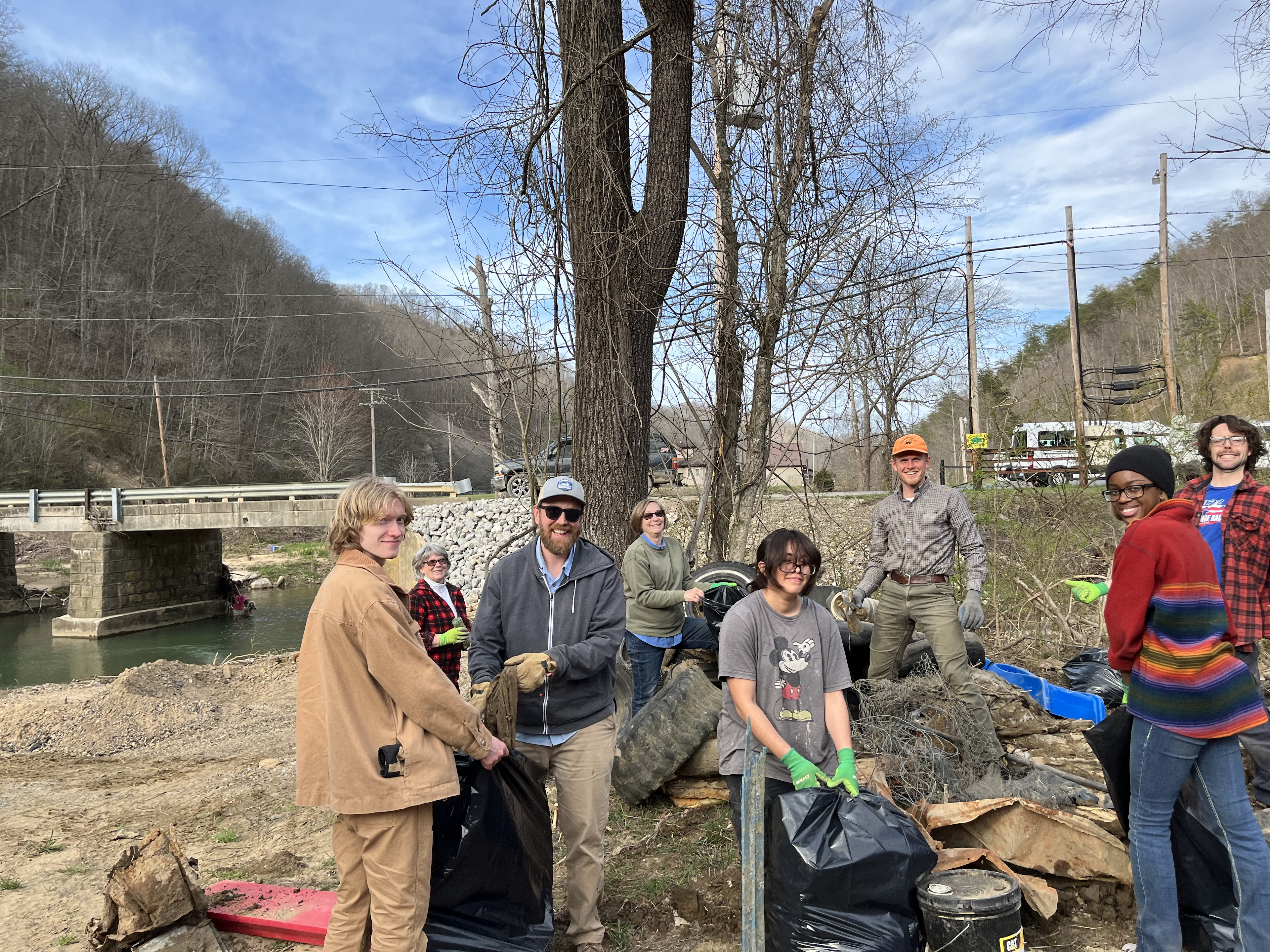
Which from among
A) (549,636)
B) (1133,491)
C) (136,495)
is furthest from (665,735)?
(136,495)

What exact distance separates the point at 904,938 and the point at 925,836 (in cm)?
34

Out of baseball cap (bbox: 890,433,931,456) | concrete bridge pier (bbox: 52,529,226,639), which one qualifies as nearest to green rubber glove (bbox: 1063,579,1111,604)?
baseball cap (bbox: 890,433,931,456)

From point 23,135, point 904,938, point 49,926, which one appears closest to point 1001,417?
point 904,938

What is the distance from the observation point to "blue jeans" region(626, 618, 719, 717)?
508 centimetres

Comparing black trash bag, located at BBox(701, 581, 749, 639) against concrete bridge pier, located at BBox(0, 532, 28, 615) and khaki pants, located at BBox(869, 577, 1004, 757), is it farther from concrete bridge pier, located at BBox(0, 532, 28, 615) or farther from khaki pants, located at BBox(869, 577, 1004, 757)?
concrete bridge pier, located at BBox(0, 532, 28, 615)

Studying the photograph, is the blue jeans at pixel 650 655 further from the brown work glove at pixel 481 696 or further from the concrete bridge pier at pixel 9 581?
the concrete bridge pier at pixel 9 581

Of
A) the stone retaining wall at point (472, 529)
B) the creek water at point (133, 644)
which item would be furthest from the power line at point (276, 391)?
the creek water at point (133, 644)

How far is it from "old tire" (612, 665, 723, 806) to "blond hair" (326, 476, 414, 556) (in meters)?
2.19

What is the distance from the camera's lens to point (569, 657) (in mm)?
2941

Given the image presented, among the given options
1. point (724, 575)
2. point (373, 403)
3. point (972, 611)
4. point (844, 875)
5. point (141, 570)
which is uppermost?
point (373, 403)

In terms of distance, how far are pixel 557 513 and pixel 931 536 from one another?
7.46 ft

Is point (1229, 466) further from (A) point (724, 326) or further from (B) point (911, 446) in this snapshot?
(A) point (724, 326)

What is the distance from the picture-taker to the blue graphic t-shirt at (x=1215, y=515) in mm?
3693

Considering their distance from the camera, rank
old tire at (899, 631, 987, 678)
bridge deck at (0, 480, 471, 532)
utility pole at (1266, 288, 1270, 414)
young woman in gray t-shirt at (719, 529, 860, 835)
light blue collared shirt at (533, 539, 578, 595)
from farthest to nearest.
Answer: bridge deck at (0, 480, 471, 532)
utility pole at (1266, 288, 1270, 414)
old tire at (899, 631, 987, 678)
light blue collared shirt at (533, 539, 578, 595)
young woman in gray t-shirt at (719, 529, 860, 835)
